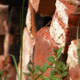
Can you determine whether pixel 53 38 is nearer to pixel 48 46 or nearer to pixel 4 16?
pixel 48 46

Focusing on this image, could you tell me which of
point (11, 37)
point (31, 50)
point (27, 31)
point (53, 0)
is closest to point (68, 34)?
point (53, 0)

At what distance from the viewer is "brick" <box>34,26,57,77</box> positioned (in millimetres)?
1391

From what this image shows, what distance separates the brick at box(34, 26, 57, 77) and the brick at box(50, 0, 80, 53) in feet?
0.20

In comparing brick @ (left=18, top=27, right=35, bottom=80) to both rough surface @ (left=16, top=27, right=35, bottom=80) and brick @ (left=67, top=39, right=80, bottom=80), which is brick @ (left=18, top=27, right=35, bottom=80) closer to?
rough surface @ (left=16, top=27, right=35, bottom=80)

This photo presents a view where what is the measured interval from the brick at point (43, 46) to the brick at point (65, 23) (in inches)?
2.4

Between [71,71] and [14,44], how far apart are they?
2.46 metres

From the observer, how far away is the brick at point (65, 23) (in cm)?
123

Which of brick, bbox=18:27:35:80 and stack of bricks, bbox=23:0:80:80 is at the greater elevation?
stack of bricks, bbox=23:0:80:80

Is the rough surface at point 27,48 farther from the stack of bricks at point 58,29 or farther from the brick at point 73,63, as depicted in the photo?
the brick at point 73,63

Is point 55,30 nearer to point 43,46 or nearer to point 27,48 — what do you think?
point 43,46

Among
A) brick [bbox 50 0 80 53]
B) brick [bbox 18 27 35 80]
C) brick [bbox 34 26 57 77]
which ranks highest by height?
brick [bbox 50 0 80 53]

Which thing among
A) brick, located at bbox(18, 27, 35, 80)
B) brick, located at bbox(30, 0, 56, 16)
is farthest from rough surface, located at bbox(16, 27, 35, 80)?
brick, located at bbox(30, 0, 56, 16)

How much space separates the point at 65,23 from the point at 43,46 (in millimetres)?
276

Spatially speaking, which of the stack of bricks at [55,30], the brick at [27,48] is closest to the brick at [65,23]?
the stack of bricks at [55,30]
